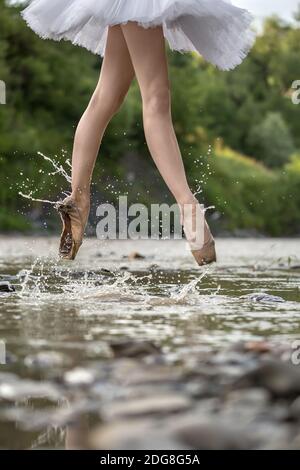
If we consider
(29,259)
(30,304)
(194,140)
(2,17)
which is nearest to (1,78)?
(2,17)

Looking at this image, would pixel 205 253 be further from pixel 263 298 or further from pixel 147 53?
pixel 147 53

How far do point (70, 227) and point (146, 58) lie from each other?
83cm

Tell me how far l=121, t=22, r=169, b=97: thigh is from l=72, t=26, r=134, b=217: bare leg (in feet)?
0.63

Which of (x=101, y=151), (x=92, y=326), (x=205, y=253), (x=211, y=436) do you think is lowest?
(x=211, y=436)

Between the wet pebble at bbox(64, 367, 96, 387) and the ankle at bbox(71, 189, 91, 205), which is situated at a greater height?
the ankle at bbox(71, 189, 91, 205)

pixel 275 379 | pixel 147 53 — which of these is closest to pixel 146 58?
pixel 147 53

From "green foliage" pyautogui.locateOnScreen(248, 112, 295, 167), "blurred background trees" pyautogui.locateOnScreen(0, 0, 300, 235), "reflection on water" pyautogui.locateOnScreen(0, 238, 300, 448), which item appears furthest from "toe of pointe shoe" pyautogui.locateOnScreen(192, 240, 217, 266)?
"green foliage" pyautogui.locateOnScreen(248, 112, 295, 167)

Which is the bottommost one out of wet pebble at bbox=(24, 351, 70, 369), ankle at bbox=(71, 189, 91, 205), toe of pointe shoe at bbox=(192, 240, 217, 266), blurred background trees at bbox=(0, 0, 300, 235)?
wet pebble at bbox=(24, 351, 70, 369)

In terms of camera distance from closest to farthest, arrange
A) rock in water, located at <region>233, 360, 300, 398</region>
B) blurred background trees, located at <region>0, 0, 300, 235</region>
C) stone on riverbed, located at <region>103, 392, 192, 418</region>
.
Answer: stone on riverbed, located at <region>103, 392, 192, 418</region>, rock in water, located at <region>233, 360, 300, 398</region>, blurred background trees, located at <region>0, 0, 300, 235</region>

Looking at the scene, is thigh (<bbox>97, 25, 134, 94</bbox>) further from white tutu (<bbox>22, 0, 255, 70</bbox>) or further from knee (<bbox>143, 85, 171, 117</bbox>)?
knee (<bbox>143, 85, 171, 117</bbox>)

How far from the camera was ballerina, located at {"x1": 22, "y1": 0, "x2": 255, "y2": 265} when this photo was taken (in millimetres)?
4430

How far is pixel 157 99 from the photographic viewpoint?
4.61m
